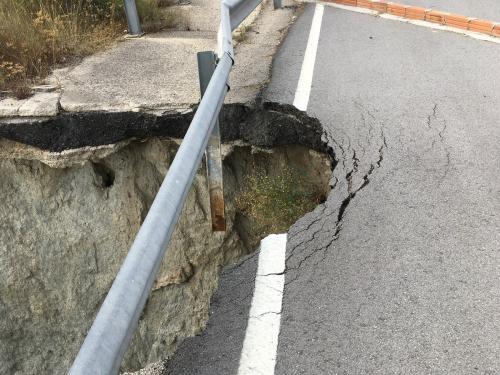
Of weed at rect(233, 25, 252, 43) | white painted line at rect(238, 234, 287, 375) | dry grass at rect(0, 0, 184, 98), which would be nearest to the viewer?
white painted line at rect(238, 234, 287, 375)

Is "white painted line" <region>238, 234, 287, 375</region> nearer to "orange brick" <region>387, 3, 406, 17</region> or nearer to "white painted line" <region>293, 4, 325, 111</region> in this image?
"white painted line" <region>293, 4, 325, 111</region>

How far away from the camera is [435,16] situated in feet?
25.3

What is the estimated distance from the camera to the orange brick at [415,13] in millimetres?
7902

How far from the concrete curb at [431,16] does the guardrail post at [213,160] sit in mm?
5275

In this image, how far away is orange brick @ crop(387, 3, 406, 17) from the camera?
8133mm

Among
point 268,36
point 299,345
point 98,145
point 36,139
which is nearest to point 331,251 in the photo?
point 299,345

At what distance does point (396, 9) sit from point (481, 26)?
157cm

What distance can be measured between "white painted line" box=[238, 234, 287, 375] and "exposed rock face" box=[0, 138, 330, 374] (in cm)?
174

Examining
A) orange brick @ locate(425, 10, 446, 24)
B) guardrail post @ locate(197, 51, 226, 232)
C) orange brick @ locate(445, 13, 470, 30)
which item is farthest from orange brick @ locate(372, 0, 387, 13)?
guardrail post @ locate(197, 51, 226, 232)

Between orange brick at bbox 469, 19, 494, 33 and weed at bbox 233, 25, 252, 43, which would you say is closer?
weed at bbox 233, 25, 252, 43

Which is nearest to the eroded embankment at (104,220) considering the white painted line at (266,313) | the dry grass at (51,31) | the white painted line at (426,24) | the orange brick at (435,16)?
the dry grass at (51,31)

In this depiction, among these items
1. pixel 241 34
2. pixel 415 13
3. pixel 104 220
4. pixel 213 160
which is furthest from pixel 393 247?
pixel 415 13

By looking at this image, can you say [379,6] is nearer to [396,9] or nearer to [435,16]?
[396,9]

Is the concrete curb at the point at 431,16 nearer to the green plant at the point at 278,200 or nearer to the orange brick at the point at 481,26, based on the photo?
the orange brick at the point at 481,26
